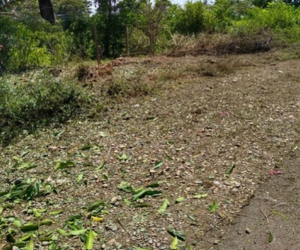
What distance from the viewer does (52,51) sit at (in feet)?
23.3

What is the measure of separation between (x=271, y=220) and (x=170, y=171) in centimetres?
89

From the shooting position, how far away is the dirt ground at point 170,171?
2199mm

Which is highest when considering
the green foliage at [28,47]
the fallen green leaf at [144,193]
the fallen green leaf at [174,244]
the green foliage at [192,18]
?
the green foliage at [192,18]

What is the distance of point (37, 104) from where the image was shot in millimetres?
4000

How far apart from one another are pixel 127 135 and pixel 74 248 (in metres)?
1.59

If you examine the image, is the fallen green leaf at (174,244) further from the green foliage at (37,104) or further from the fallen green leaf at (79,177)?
the green foliage at (37,104)

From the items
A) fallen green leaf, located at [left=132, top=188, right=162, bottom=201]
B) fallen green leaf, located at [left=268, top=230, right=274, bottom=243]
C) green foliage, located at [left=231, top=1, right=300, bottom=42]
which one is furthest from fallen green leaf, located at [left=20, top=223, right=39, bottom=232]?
green foliage, located at [left=231, top=1, right=300, bottom=42]

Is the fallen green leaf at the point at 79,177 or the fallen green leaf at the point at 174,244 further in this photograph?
the fallen green leaf at the point at 79,177

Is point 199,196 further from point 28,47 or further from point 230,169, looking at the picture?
point 28,47

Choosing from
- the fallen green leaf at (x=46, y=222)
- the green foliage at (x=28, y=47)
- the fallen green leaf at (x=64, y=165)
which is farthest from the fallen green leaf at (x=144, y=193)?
the green foliage at (x=28, y=47)

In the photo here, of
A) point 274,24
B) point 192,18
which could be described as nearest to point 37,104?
point 274,24

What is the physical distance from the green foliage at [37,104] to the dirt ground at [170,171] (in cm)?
23

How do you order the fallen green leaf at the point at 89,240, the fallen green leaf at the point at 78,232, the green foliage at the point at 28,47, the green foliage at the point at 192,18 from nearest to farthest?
1. the fallen green leaf at the point at 89,240
2. the fallen green leaf at the point at 78,232
3. the green foliage at the point at 28,47
4. the green foliage at the point at 192,18

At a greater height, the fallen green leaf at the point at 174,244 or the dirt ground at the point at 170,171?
the dirt ground at the point at 170,171
